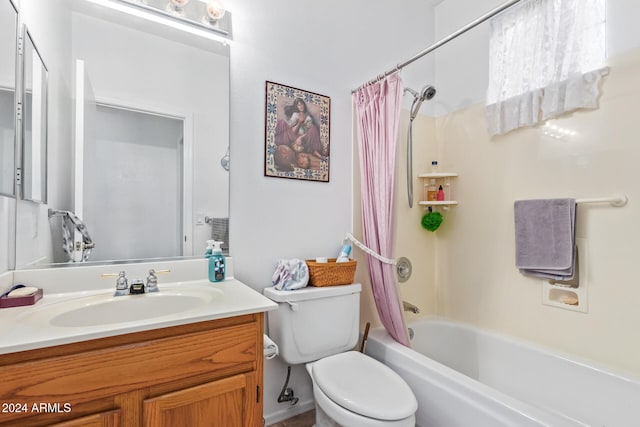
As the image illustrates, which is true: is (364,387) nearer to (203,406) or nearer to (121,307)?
(203,406)

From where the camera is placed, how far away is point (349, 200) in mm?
1949

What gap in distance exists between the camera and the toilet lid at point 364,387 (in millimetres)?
1123

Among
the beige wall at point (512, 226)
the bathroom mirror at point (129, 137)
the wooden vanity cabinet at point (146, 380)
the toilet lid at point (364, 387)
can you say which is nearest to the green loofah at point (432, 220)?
the beige wall at point (512, 226)

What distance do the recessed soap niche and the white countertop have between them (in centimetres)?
158

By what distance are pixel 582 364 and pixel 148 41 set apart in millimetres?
2557

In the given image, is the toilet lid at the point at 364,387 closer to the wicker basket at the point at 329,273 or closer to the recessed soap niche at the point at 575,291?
the wicker basket at the point at 329,273

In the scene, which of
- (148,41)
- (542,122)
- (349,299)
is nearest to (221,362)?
(349,299)

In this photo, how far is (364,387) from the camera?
127 cm

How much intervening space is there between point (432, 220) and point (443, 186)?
0.29 metres

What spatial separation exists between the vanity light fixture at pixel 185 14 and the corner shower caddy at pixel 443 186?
1.55 m

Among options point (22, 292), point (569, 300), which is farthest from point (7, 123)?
point (569, 300)

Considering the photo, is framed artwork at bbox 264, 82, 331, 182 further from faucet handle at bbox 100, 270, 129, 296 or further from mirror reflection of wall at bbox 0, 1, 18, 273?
mirror reflection of wall at bbox 0, 1, 18, 273

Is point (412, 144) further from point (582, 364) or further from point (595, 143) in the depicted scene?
point (582, 364)

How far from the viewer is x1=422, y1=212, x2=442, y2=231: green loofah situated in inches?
85.6
